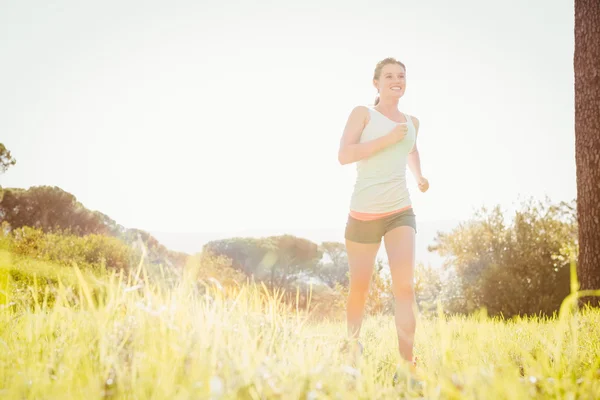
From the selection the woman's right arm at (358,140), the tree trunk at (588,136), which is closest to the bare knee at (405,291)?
the woman's right arm at (358,140)

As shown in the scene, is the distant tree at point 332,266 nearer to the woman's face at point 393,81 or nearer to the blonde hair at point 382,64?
the blonde hair at point 382,64

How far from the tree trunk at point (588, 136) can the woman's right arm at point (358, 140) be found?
3688 millimetres

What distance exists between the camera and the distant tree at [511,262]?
11.7 metres

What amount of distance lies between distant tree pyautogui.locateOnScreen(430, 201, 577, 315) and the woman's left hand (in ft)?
27.0

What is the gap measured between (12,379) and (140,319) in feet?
1.86

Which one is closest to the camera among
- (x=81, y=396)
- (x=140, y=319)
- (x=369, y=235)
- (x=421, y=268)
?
(x=81, y=396)

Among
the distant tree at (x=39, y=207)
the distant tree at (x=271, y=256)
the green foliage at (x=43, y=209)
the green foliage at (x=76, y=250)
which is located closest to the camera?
the green foliage at (x=76, y=250)

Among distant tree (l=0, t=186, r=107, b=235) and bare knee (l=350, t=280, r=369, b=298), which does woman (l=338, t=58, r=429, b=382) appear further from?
distant tree (l=0, t=186, r=107, b=235)

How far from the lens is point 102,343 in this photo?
6.55 feet

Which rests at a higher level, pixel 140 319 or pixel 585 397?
pixel 140 319

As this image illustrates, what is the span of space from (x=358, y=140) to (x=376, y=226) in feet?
2.20

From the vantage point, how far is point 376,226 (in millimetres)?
3453

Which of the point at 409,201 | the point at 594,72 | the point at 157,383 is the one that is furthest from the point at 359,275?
the point at 594,72

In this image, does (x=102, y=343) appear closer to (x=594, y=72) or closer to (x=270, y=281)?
(x=594, y=72)
